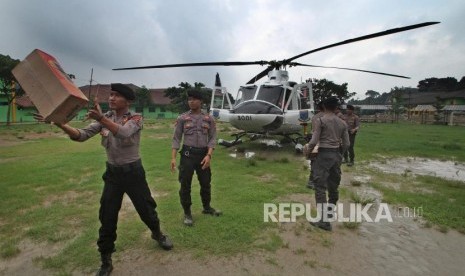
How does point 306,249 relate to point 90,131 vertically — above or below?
below

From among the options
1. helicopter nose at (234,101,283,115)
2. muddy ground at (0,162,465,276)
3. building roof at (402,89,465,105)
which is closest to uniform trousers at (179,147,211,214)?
muddy ground at (0,162,465,276)

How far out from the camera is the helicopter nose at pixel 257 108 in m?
10.2

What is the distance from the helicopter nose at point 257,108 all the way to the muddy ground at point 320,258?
6167mm

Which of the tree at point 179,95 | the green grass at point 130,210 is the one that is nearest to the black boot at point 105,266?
the green grass at point 130,210

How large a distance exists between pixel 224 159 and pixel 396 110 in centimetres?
4456

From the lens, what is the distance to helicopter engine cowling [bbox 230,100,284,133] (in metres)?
10.1

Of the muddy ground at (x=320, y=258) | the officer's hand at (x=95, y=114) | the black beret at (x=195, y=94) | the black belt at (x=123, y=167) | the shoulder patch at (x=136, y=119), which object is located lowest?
the muddy ground at (x=320, y=258)

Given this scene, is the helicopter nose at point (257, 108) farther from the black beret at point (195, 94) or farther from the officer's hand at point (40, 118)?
the officer's hand at point (40, 118)

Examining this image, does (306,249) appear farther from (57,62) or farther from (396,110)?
(396,110)

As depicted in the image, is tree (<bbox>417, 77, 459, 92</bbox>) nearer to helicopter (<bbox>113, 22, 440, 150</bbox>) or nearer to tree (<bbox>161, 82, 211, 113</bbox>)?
tree (<bbox>161, 82, 211, 113</bbox>)

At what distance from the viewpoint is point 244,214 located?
16.1 ft

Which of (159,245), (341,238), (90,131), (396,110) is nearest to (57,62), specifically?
(90,131)

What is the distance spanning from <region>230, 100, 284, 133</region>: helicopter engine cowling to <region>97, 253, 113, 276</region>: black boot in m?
7.35

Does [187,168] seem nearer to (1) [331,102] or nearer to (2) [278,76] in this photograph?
(1) [331,102]
